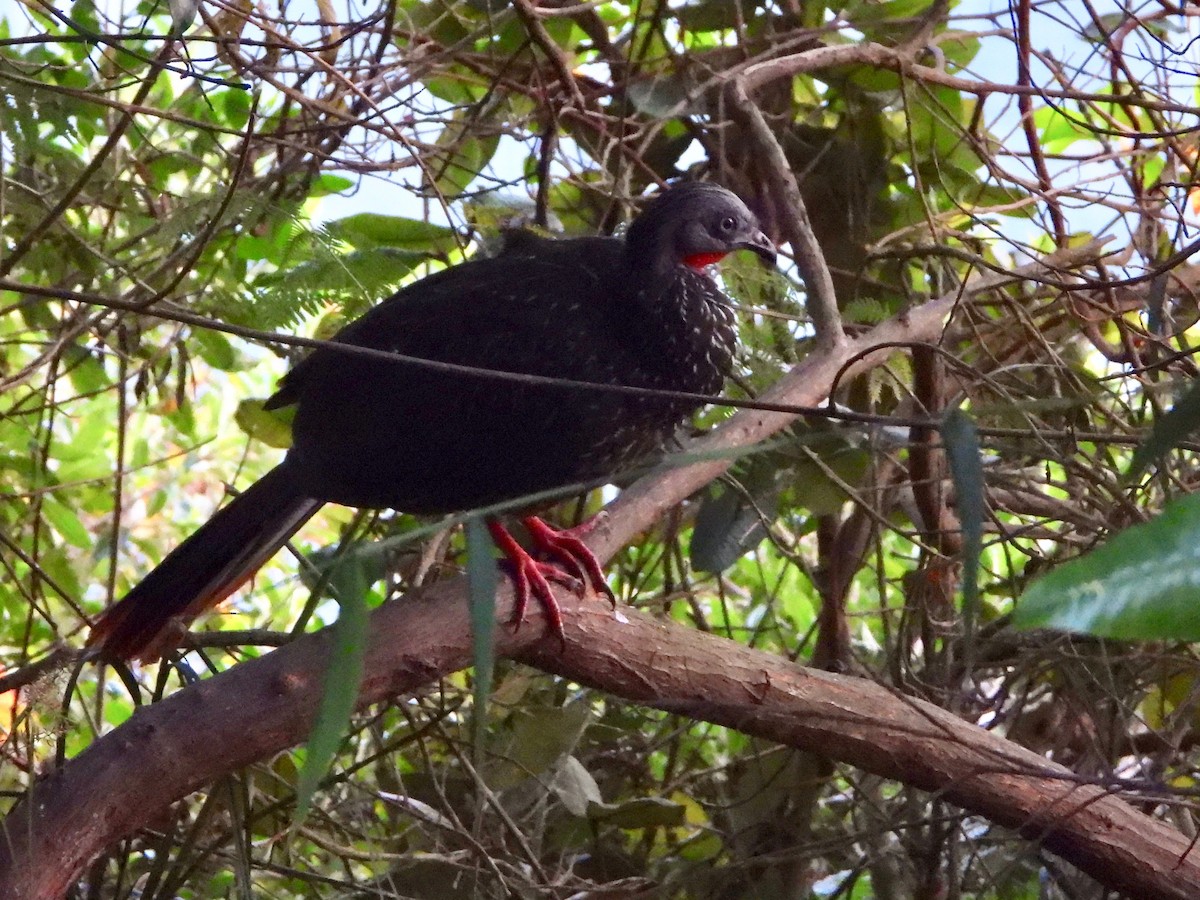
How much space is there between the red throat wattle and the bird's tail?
65 centimetres

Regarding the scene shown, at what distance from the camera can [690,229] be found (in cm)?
176

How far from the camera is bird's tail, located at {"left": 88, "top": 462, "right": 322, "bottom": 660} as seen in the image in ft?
5.63

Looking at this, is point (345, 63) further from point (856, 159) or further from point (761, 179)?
point (856, 159)

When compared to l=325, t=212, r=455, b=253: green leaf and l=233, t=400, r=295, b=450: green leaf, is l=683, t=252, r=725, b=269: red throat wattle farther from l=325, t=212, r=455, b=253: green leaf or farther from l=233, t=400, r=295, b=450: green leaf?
l=233, t=400, r=295, b=450: green leaf

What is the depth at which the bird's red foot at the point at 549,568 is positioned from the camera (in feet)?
5.02

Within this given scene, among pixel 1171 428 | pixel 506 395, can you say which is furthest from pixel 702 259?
pixel 1171 428

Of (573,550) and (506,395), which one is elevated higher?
(506,395)

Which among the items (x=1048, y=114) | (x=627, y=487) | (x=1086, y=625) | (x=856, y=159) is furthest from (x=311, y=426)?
(x=1048, y=114)

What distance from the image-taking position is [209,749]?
1.32 m

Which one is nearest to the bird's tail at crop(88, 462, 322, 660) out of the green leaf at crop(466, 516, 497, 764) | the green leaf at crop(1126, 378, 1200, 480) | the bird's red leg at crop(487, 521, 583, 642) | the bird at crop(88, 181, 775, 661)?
the bird at crop(88, 181, 775, 661)

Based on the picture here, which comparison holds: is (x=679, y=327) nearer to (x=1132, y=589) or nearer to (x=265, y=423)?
(x=265, y=423)

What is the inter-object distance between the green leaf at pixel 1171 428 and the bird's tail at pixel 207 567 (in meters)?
1.35

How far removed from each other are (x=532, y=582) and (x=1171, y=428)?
3.26 ft

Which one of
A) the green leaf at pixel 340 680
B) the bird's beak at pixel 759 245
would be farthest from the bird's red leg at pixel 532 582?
the green leaf at pixel 340 680
